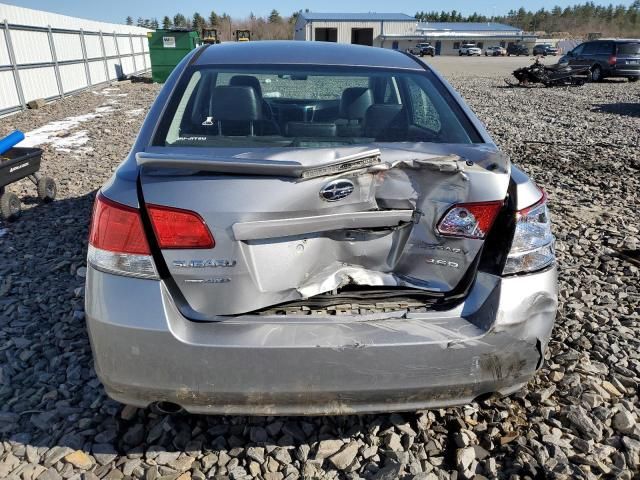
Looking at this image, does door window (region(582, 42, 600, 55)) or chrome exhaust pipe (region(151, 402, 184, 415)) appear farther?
door window (region(582, 42, 600, 55))

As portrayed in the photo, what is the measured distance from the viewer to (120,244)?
171cm

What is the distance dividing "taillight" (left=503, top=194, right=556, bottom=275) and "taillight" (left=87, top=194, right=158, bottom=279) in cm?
132

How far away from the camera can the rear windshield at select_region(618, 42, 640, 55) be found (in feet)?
68.2

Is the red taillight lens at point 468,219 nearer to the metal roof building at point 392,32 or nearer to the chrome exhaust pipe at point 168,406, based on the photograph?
the chrome exhaust pipe at point 168,406

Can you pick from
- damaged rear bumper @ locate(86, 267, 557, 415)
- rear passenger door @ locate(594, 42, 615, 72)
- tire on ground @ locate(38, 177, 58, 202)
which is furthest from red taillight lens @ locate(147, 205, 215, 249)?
rear passenger door @ locate(594, 42, 615, 72)

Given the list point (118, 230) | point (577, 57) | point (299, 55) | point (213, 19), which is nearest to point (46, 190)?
point (299, 55)

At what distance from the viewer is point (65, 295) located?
3297mm

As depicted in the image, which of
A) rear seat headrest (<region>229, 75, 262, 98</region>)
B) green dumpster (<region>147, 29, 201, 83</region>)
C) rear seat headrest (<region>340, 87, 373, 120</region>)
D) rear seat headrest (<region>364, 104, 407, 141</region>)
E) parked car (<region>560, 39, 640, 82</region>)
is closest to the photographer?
rear seat headrest (<region>364, 104, 407, 141</region>)

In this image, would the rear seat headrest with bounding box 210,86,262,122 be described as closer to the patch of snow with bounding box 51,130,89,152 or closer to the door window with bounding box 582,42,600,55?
the patch of snow with bounding box 51,130,89,152

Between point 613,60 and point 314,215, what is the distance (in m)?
24.2

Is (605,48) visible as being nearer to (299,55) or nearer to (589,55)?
(589,55)

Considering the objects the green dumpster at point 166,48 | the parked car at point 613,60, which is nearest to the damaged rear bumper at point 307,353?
the green dumpster at point 166,48

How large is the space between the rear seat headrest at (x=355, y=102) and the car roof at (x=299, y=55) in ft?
0.73

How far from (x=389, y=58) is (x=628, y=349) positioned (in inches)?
86.7
